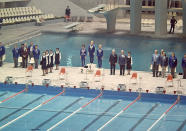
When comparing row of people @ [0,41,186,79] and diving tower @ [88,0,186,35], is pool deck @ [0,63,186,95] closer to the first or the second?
row of people @ [0,41,186,79]

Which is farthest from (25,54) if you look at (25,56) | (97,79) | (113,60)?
(113,60)

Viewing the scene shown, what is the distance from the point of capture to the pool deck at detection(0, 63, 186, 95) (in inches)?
1037

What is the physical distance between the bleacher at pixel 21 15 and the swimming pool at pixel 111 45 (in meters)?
3.79

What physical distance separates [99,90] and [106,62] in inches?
289

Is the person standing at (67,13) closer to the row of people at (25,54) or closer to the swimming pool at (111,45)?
the swimming pool at (111,45)

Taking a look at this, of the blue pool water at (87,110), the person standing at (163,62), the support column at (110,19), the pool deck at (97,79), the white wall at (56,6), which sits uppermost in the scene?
the white wall at (56,6)

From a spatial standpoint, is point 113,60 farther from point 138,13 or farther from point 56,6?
point 56,6

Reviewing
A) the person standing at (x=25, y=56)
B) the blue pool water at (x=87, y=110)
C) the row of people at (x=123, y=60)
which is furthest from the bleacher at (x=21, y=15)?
the blue pool water at (x=87, y=110)

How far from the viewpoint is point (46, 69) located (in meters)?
28.4

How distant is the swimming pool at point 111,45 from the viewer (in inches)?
1326

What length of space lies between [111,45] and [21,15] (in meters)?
11.3

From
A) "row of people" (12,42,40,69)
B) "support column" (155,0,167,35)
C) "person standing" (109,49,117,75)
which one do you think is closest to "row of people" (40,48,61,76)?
"row of people" (12,42,40,69)

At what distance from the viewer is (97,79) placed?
27.7m

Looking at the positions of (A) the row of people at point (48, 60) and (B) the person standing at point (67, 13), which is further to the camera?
(B) the person standing at point (67, 13)
